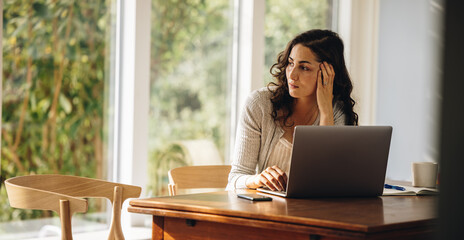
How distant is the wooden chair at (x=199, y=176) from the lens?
2.22m

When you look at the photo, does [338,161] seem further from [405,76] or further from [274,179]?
[405,76]

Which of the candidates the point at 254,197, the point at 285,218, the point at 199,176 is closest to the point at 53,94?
the point at 199,176

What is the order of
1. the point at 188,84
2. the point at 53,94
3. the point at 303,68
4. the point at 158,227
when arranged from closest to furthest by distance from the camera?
the point at 158,227
the point at 303,68
the point at 53,94
the point at 188,84

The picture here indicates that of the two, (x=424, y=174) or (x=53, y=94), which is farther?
(x=53, y=94)

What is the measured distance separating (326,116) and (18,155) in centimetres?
134

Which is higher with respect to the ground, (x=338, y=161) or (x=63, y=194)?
(x=338, y=161)

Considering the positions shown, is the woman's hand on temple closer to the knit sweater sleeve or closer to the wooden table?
the wooden table

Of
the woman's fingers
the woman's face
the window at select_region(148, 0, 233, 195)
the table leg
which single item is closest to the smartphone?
the woman's fingers

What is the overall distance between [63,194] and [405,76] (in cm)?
278

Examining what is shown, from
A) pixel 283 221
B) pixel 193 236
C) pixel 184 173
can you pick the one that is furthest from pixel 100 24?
pixel 283 221

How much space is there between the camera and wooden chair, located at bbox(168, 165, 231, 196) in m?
2.22

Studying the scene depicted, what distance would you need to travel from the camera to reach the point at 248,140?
2.12 metres

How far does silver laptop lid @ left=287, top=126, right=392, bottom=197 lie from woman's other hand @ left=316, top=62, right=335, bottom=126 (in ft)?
1.65

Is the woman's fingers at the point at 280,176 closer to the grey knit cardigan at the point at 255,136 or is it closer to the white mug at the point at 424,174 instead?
the grey knit cardigan at the point at 255,136
